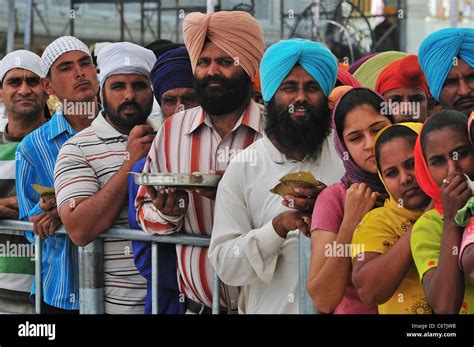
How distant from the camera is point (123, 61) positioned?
4.15m

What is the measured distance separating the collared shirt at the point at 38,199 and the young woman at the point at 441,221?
1.85 metres

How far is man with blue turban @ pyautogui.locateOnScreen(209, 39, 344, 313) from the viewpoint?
133 inches

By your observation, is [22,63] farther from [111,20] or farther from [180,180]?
[111,20]

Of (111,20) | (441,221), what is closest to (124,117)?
(441,221)

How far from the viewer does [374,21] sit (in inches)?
444

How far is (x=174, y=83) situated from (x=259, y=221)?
2.92 feet

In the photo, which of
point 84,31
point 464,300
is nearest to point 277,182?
point 464,300

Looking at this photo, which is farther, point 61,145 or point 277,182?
point 61,145

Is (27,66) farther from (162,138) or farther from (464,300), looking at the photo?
(464,300)

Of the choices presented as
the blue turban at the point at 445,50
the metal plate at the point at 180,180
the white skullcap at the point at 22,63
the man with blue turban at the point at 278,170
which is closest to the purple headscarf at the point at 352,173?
the man with blue turban at the point at 278,170

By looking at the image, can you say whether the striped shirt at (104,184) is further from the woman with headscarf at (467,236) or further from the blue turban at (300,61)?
the woman with headscarf at (467,236)

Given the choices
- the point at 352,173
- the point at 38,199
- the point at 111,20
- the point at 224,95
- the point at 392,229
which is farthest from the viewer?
the point at 111,20

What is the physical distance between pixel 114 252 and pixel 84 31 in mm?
5531
